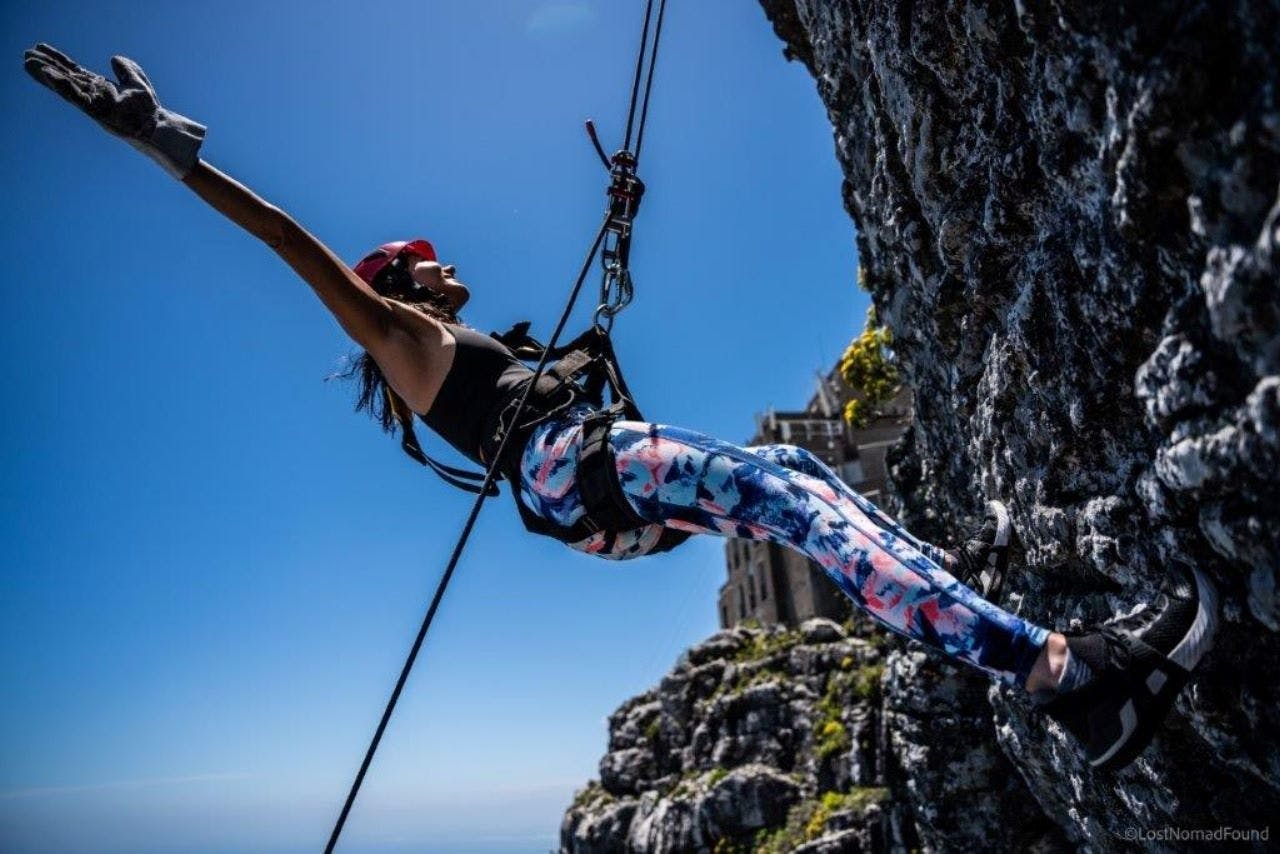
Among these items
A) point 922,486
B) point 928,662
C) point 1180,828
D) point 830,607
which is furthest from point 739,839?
point 1180,828

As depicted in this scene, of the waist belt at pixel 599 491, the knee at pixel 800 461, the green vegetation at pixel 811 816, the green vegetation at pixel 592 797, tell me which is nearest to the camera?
the waist belt at pixel 599 491

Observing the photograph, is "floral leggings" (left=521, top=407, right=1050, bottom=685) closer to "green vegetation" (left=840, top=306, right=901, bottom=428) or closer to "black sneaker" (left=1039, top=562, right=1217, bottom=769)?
"black sneaker" (left=1039, top=562, right=1217, bottom=769)

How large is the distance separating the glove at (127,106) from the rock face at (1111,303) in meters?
3.84

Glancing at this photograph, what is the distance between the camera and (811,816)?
26453 mm

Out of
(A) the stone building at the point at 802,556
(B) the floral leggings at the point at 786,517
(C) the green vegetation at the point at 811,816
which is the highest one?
(A) the stone building at the point at 802,556

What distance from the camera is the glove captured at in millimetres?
3066

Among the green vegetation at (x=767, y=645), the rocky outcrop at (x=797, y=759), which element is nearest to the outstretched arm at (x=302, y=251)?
the rocky outcrop at (x=797, y=759)

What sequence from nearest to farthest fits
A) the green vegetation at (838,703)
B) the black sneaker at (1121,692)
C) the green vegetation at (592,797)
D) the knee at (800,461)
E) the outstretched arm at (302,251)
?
the black sneaker at (1121,692) → the outstretched arm at (302,251) → the knee at (800,461) → the green vegetation at (838,703) → the green vegetation at (592,797)

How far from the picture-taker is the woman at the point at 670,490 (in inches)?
112

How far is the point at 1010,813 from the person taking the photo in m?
12.3

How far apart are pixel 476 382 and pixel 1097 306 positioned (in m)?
3.27

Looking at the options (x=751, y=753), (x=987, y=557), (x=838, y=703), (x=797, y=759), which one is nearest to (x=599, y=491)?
(x=987, y=557)

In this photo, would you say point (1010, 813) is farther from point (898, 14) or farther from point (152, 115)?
point (152, 115)

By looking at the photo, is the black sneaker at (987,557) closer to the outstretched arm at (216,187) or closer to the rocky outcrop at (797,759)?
the outstretched arm at (216,187)
